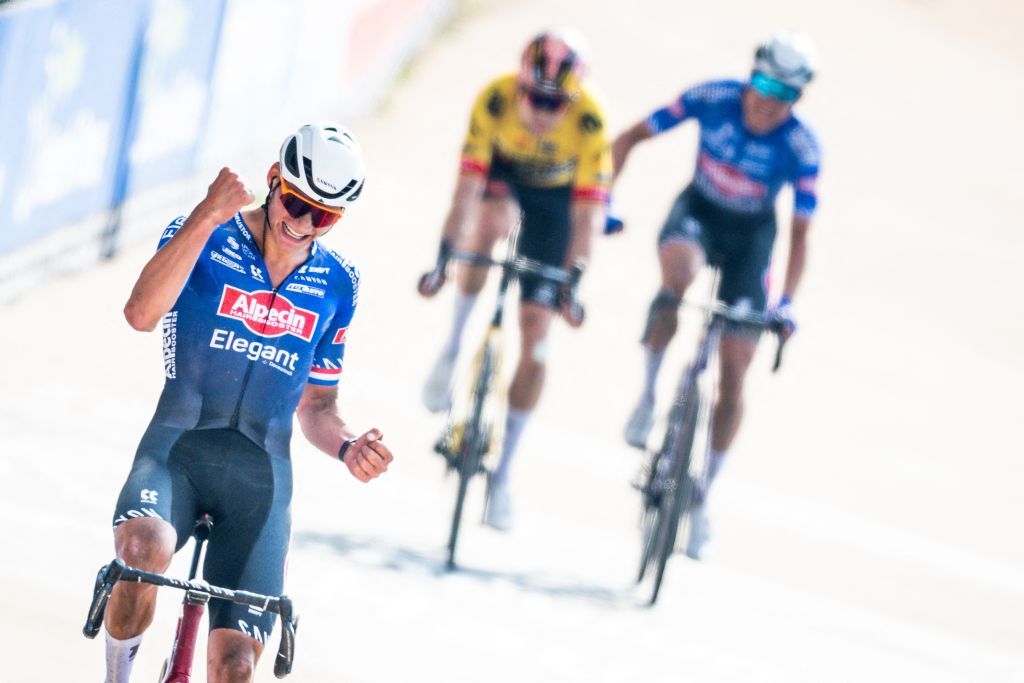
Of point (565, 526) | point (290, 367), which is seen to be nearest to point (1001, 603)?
point (565, 526)

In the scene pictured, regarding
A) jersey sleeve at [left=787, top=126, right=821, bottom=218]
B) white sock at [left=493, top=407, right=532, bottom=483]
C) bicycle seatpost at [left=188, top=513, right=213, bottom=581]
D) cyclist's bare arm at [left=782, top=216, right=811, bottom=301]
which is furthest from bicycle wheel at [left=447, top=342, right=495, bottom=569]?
bicycle seatpost at [left=188, top=513, right=213, bottom=581]

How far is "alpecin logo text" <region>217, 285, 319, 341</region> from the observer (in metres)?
5.08

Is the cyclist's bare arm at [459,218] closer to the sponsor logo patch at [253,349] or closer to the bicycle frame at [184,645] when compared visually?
the sponsor logo patch at [253,349]

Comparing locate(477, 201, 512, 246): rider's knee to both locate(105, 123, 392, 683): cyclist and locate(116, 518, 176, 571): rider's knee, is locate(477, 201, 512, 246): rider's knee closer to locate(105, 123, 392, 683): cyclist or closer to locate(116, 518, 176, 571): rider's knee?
locate(105, 123, 392, 683): cyclist

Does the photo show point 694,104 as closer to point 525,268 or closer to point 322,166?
point 525,268

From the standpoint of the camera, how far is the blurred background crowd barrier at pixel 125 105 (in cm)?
1048

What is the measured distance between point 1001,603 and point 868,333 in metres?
6.66

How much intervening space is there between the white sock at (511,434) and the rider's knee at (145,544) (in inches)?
176

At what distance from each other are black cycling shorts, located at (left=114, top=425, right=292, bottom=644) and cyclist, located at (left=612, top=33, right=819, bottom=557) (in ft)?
12.9

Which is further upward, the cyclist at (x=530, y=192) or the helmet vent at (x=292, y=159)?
the cyclist at (x=530, y=192)

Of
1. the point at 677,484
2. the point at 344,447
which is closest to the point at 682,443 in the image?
the point at 677,484

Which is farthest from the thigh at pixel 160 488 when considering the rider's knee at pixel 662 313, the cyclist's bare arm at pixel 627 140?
the cyclist's bare arm at pixel 627 140

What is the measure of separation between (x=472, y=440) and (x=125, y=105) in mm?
4484

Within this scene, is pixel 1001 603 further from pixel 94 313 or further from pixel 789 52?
pixel 94 313
